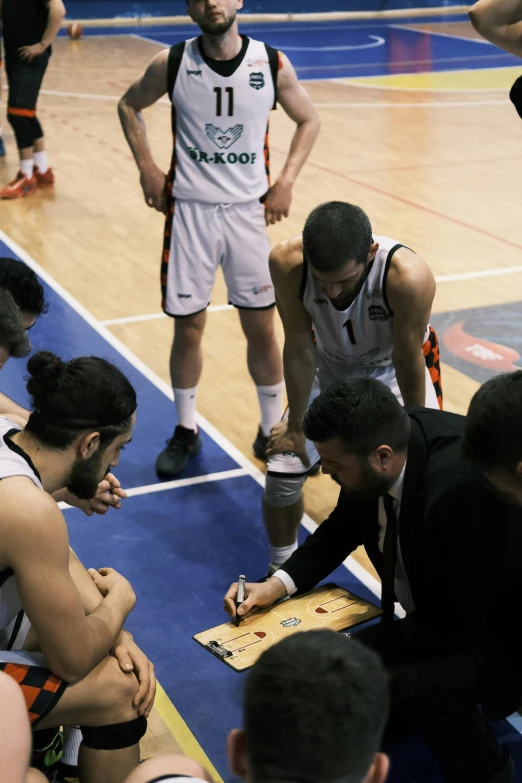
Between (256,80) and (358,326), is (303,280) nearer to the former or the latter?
(358,326)

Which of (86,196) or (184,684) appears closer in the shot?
(184,684)

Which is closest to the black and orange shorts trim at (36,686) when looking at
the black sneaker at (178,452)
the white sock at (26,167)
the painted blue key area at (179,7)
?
the black sneaker at (178,452)

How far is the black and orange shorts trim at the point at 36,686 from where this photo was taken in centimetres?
277

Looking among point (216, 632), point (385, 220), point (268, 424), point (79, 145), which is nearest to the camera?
point (216, 632)

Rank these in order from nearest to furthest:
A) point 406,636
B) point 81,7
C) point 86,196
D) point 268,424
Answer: point 406,636 → point 268,424 → point 86,196 → point 81,7

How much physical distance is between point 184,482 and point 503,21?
8.93ft

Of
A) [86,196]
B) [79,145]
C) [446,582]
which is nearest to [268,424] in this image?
[446,582]

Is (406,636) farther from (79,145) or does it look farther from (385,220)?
(79,145)

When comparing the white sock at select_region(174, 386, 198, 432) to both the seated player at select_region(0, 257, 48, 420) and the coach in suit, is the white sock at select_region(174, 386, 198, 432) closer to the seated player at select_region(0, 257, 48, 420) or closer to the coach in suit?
the seated player at select_region(0, 257, 48, 420)

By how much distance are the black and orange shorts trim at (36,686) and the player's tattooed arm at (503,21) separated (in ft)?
8.10

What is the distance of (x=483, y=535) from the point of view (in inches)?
112

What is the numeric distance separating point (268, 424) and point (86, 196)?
5497 millimetres

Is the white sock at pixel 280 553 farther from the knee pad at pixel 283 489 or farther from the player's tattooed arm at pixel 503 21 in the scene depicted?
the player's tattooed arm at pixel 503 21

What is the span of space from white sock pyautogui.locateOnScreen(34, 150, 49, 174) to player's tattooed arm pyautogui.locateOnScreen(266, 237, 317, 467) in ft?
22.5
